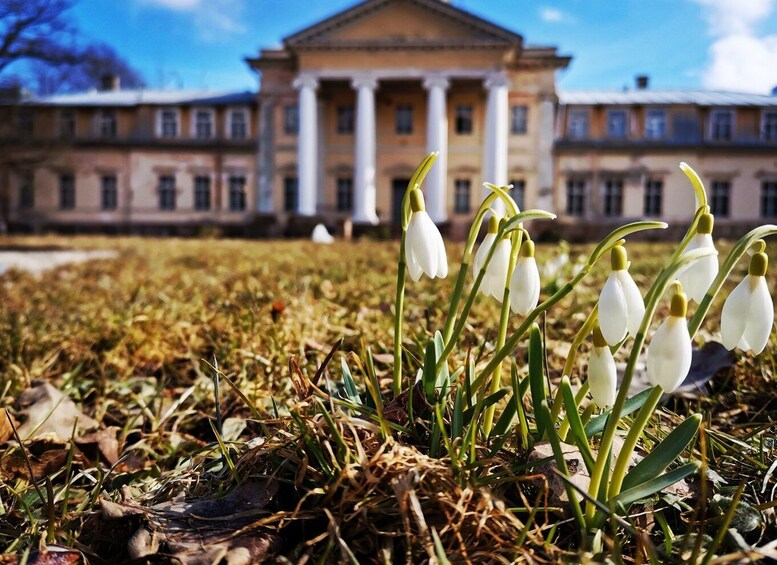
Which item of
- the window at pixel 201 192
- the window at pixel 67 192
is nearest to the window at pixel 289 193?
the window at pixel 201 192

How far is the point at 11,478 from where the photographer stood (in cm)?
143

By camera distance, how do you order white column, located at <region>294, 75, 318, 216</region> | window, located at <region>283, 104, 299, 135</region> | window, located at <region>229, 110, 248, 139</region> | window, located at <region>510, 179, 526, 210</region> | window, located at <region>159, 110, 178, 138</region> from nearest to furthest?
white column, located at <region>294, 75, 318, 216</region>
window, located at <region>510, 179, 526, 210</region>
window, located at <region>283, 104, 299, 135</region>
window, located at <region>229, 110, 248, 139</region>
window, located at <region>159, 110, 178, 138</region>

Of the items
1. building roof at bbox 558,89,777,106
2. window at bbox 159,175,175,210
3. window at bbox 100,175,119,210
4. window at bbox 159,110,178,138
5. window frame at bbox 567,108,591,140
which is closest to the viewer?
window frame at bbox 567,108,591,140

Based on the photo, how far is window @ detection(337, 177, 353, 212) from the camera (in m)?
30.5

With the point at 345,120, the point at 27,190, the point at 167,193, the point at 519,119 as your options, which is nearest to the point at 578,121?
the point at 519,119

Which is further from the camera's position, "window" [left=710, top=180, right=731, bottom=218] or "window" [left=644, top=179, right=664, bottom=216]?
"window" [left=710, top=180, right=731, bottom=218]

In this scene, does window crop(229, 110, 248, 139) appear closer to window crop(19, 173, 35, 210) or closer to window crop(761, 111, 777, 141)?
window crop(19, 173, 35, 210)

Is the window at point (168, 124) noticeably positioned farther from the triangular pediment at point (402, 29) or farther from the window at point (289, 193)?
the triangular pediment at point (402, 29)

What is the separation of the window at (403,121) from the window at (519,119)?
15.9 feet

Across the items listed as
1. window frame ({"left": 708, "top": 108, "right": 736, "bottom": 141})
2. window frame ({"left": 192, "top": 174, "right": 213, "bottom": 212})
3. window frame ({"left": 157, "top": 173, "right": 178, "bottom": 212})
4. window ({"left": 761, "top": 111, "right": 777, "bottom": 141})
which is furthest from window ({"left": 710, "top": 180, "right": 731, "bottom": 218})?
window frame ({"left": 157, "top": 173, "right": 178, "bottom": 212})

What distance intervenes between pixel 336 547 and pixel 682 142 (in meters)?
34.2

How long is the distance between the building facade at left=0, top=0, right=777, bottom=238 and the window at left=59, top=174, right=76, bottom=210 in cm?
7

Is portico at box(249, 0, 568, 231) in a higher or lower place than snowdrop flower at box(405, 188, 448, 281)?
higher

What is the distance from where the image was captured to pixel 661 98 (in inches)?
1249
